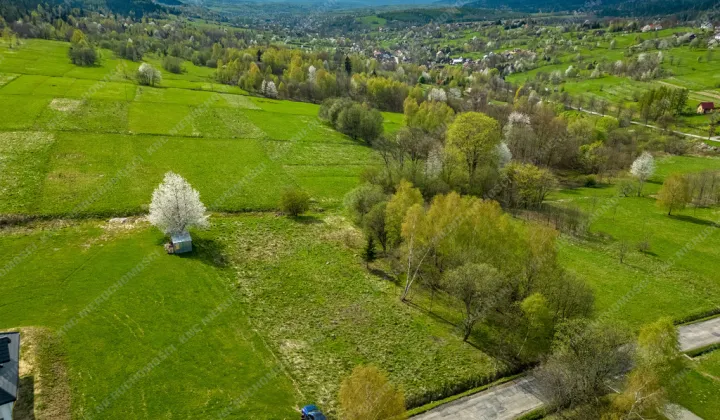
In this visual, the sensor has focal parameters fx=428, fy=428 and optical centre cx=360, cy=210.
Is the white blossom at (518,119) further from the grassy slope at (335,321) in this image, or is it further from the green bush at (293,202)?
the grassy slope at (335,321)

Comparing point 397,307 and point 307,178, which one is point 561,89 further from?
point 397,307

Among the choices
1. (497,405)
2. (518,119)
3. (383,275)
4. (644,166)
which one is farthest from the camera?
(518,119)

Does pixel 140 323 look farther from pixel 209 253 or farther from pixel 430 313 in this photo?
pixel 430 313

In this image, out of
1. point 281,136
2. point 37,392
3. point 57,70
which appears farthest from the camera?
point 57,70

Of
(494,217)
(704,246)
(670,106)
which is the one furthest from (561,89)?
(494,217)

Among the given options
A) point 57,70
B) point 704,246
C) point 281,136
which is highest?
point 57,70

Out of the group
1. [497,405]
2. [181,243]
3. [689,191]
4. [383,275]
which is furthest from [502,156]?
[181,243]

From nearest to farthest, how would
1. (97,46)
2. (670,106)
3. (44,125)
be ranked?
(44,125) < (670,106) < (97,46)
